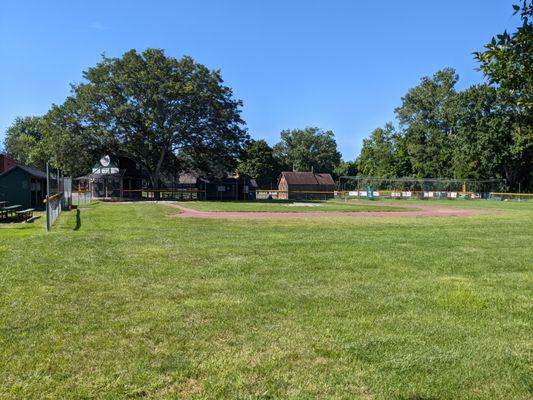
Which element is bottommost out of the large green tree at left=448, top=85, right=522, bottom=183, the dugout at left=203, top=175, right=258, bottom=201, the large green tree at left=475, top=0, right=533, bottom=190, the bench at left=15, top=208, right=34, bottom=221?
the bench at left=15, top=208, right=34, bottom=221

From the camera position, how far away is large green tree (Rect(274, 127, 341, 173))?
116875 mm

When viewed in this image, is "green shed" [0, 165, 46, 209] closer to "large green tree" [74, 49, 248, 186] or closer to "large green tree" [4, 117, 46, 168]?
"large green tree" [74, 49, 248, 186]

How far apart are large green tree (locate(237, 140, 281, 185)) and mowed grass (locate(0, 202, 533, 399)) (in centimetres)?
9096

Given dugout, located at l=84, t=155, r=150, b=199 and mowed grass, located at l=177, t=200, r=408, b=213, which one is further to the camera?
dugout, located at l=84, t=155, r=150, b=199

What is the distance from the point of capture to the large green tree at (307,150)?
117 meters

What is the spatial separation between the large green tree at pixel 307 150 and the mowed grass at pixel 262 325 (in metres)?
107

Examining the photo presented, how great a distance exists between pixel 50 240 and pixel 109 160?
1615 inches

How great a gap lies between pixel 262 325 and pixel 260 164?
317 ft

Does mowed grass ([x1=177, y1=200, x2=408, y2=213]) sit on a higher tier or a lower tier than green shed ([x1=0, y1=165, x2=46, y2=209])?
lower

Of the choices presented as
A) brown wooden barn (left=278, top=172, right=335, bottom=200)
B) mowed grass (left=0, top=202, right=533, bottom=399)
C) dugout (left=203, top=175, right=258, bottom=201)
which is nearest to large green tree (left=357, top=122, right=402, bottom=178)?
brown wooden barn (left=278, top=172, right=335, bottom=200)

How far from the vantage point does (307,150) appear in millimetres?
117812

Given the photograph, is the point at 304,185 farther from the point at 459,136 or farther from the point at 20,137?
the point at 20,137

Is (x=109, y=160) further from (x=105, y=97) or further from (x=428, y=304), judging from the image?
(x=428, y=304)

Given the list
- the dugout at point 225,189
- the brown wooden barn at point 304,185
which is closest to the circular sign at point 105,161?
the dugout at point 225,189
